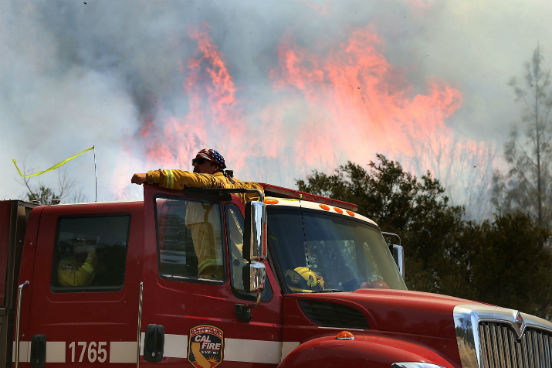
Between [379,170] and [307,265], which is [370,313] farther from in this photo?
[379,170]

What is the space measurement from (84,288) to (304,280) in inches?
64.0

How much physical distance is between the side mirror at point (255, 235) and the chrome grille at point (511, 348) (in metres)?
1.45

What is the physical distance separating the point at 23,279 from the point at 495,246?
76.0 ft

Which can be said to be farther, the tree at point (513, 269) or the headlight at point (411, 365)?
the tree at point (513, 269)

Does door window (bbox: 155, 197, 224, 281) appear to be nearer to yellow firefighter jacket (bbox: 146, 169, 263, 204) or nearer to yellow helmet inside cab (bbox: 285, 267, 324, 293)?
yellow firefighter jacket (bbox: 146, 169, 263, 204)

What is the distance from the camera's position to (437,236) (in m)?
28.1

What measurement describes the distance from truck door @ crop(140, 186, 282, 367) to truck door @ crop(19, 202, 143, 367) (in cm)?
23

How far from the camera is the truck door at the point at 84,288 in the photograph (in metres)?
4.95

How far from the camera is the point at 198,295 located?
484 centimetres

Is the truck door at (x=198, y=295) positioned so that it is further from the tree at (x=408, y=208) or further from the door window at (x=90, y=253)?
the tree at (x=408, y=208)

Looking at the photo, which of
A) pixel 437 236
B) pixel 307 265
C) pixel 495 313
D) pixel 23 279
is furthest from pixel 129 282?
pixel 437 236

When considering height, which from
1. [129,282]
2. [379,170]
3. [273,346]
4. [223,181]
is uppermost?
[379,170]

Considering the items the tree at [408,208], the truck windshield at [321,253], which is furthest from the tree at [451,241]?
the truck windshield at [321,253]

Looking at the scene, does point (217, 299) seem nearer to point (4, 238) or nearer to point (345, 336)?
point (345, 336)
